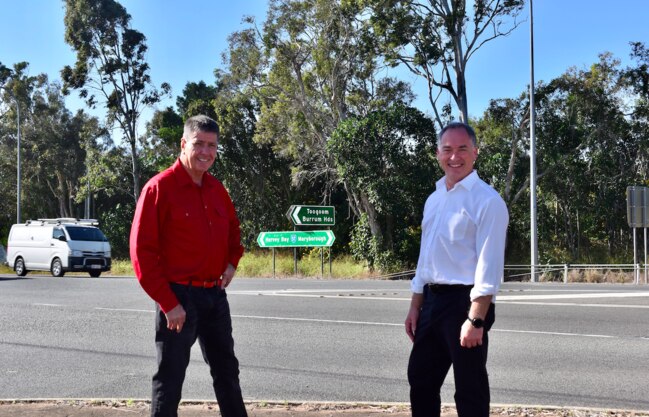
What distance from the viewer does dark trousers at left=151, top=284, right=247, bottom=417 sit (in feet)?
12.9

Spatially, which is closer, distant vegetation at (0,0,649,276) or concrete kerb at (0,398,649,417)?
concrete kerb at (0,398,649,417)

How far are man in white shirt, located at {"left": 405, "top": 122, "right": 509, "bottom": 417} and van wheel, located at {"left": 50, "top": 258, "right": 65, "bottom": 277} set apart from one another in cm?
2300

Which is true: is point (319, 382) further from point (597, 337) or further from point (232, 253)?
point (597, 337)

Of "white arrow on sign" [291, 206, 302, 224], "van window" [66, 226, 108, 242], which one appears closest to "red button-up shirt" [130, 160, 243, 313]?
"van window" [66, 226, 108, 242]

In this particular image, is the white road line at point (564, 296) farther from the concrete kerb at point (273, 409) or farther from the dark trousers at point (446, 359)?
the dark trousers at point (446, 359)

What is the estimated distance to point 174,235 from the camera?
4.04 metres

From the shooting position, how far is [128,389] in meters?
6.58

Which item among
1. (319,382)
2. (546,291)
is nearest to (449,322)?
(319,382)

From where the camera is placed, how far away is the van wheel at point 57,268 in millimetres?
25141

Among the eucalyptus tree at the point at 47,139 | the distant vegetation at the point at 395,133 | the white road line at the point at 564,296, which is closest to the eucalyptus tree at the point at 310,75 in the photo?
the distant vegetation at the point at 395,133

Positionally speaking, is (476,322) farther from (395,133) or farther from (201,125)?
(395,133)

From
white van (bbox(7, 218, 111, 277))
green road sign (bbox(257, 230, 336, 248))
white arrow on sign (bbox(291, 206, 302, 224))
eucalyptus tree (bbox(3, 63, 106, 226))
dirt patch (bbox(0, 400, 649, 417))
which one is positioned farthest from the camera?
eucalyptus tree (bbox(3, 63, 106, 226))

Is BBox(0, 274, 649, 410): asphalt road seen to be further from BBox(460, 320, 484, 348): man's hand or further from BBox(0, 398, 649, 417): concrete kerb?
BBox(460, 320, 484, 348): man's hand

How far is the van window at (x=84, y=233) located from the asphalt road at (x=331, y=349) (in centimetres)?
1091
